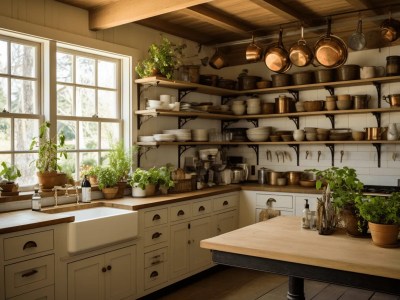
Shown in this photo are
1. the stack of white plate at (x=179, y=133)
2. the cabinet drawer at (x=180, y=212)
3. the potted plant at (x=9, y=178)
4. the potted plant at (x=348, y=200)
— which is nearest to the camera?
the potted plant at (x=348, y=200)

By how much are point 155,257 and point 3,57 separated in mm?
2295

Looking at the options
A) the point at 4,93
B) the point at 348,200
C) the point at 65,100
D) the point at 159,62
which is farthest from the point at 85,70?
the point at 348,200

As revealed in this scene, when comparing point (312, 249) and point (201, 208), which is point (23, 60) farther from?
point (312, 249)

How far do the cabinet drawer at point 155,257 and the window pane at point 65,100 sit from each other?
5.29 ft

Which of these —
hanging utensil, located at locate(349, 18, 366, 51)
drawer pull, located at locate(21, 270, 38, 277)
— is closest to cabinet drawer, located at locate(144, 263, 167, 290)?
drawer pull, located at locate(21, 270, 38, 277)

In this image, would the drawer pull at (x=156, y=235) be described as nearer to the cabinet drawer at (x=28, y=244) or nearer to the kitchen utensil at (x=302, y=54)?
the cabinet drawer at (x=28, y=244)

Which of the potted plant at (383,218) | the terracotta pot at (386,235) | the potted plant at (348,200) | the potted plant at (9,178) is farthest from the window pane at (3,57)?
the terracotta pot at (386,235)

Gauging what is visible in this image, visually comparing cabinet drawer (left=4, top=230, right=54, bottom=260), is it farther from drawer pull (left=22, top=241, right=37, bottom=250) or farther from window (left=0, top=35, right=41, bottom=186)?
window (left=0, top=35, right=41, bottom=186)

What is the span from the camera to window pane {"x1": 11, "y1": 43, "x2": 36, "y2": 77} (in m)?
3.86

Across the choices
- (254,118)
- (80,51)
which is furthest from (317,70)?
(80,51)

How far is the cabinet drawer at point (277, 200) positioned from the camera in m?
5.13

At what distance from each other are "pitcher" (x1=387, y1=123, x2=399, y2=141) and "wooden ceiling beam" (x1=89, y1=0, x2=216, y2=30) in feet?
8.91

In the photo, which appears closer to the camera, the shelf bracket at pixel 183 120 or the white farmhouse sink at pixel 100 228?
the white farmhouse sink at pixel 100 228

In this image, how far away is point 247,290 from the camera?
14.5ft
